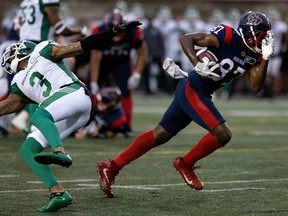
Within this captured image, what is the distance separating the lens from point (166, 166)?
28.5 ft

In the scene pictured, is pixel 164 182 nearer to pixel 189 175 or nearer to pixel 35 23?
pixel 189 175

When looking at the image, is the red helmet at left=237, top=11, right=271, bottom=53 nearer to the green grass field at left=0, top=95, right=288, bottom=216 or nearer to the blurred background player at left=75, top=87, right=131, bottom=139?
the green grass field at left=0, top=95, right=288, bottom=216

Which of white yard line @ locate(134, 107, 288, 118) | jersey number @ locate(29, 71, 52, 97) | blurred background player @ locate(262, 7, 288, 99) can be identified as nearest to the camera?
jersey number @ locate(29, 71, 52, 97)

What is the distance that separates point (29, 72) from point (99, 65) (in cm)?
535

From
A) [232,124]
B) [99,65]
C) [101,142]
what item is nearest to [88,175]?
[101,142]

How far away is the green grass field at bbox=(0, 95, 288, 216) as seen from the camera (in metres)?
6.21

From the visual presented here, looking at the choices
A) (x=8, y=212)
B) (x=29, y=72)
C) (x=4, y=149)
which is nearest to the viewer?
(x=8, y=212)

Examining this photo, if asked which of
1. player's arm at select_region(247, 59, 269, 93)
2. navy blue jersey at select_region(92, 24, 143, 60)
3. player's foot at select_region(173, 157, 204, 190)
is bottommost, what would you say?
navy blue jersey at select_region(92, 24, 143, 60)

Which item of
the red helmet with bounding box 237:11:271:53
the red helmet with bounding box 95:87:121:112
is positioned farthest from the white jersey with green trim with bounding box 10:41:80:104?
the red helmet with bounding box 95:87:121:112

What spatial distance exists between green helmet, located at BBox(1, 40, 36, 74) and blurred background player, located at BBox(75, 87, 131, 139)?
188 inches

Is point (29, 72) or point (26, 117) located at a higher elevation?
point (29, 72)

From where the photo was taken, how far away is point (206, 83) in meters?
6.93

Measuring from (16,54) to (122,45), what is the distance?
506cm

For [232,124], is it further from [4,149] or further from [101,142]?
[4,149]
